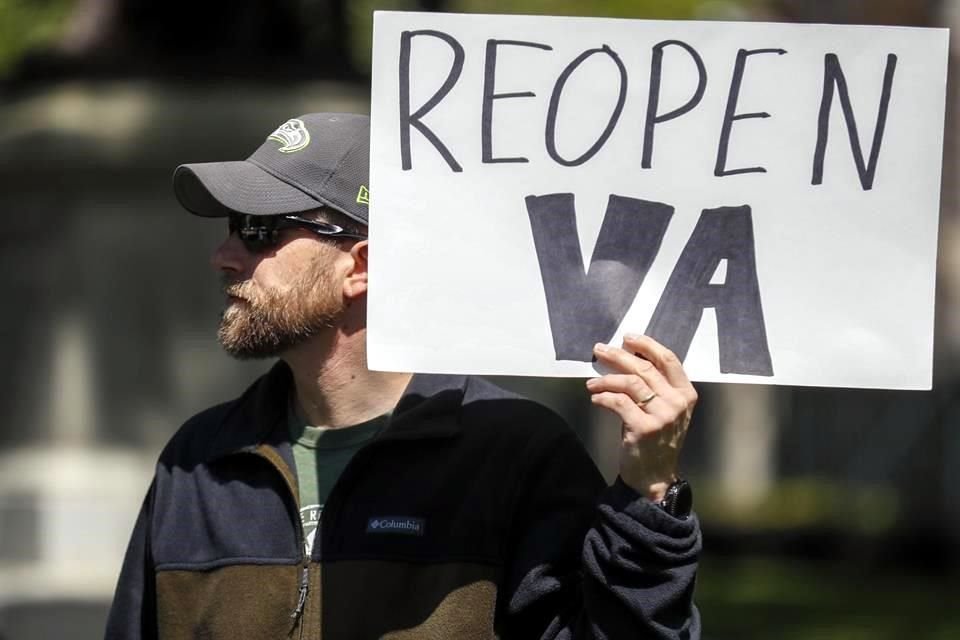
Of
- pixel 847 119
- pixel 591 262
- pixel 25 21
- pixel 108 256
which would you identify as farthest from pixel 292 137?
pixel 25 21

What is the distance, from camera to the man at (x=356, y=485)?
3.36 meters

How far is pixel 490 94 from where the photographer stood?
3520mm

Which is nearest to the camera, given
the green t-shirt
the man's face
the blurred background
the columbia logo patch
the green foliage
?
the columbia logo patch

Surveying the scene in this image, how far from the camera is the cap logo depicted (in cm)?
389

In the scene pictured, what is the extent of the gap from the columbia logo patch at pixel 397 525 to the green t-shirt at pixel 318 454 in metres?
0.13

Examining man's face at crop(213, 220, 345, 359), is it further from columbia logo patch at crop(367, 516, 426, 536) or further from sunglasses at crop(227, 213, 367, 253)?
columbia logo patch at crop(367, 516, 426, 536)

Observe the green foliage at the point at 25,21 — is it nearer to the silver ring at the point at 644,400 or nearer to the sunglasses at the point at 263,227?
the sunglasses at the point at 263,227

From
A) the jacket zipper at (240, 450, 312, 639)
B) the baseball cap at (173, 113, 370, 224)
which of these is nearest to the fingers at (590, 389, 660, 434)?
the jacket zipper at (240, 450, 312, 639)

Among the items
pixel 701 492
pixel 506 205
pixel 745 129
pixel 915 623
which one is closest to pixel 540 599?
pixel 506 205

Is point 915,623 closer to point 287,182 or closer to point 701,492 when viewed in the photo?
point 701,492

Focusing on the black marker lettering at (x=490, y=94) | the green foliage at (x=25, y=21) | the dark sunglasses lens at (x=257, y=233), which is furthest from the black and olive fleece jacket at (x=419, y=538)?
the green foliage at (x=25, y=21)

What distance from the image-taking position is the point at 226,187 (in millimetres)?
3809

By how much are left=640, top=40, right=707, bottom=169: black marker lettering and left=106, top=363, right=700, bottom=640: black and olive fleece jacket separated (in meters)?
0.57

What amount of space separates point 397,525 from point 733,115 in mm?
989
